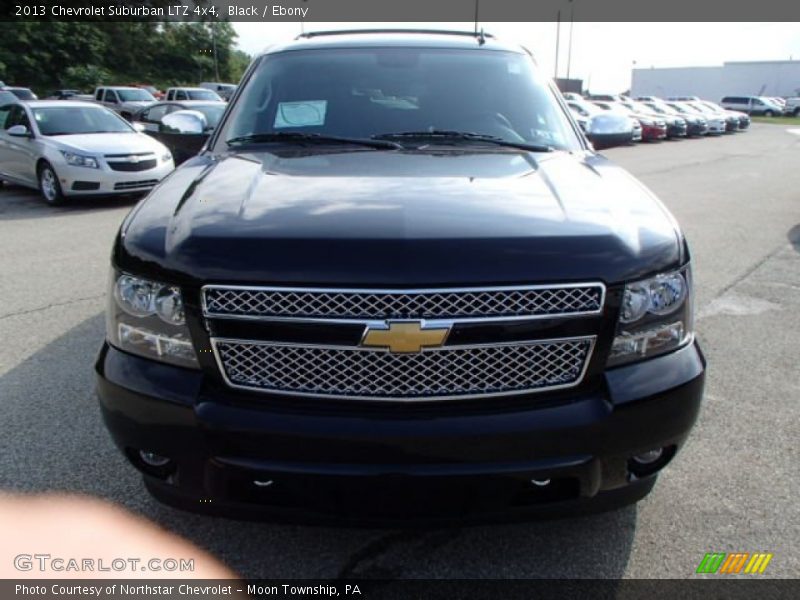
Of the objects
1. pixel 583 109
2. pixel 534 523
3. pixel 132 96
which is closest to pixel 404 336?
pixel 534 523

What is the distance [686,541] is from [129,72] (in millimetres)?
65104

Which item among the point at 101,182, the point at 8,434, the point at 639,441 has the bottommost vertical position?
the point at 101,182

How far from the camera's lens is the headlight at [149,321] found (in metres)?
2.06

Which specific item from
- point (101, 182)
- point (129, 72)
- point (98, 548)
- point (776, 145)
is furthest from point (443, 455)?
point (129, 72)

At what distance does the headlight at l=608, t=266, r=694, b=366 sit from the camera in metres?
2.07

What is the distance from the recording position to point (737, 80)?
76688mm

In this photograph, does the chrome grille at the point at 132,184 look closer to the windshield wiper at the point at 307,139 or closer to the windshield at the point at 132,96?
the windshield wiper at the point at 307,139

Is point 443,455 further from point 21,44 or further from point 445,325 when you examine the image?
point 21,44

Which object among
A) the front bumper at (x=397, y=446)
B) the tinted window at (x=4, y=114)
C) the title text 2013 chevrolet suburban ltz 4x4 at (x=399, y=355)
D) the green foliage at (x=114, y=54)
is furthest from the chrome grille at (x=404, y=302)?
the green foliage at (x=114, y=54)

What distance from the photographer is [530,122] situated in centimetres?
336

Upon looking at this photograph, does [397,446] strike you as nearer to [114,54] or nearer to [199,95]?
[199,95]

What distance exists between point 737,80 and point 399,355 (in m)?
87.7

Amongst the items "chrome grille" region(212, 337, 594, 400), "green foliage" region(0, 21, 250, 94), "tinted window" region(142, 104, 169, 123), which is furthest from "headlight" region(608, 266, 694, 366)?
"green foliage" region(0, 21, 250, 94)

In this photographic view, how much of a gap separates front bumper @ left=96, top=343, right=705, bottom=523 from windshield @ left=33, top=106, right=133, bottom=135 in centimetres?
1041
